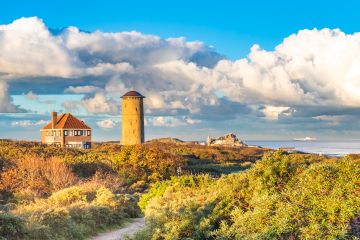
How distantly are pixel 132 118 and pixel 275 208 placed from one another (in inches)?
2103

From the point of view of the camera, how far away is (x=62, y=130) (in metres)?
62.1

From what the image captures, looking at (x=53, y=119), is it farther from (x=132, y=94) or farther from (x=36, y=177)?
(x=36, y=177)

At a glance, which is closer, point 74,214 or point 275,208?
point 275,208

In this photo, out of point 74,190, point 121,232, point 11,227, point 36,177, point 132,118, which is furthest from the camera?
point 132,118

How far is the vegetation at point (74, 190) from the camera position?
14156 mm

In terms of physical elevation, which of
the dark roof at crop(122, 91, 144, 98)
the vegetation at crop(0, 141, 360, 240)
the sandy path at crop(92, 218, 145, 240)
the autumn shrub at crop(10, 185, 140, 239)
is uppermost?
the dark roof at crop(122, 91, 144, 98)

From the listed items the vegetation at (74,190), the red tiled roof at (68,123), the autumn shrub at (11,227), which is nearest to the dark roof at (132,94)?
the red tiled roof at (68,123)

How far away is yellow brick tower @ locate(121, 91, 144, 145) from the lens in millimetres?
61750

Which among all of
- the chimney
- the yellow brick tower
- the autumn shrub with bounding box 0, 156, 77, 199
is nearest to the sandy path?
the autumn shrub with bounding box 0, 156, 77, 199

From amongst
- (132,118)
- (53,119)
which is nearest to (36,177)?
(132,118)

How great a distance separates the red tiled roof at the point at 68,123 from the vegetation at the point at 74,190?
21.6 m

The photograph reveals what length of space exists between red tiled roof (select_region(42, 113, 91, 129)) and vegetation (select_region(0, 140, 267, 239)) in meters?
21.6

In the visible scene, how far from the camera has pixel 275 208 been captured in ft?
30.7

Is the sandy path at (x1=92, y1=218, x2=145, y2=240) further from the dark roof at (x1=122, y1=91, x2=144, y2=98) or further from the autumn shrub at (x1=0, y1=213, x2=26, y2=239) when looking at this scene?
the dark roof at (x1=122, y1=91, x2=144, y2=98)
